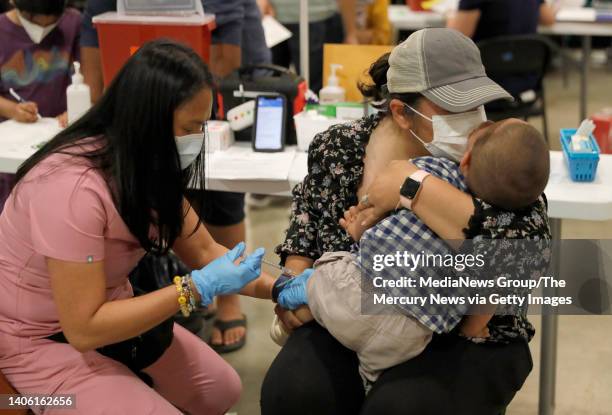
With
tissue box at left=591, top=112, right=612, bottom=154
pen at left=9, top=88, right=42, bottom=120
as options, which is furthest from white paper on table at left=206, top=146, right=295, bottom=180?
tissue box at left=591, top=112, right=612, bottom=154

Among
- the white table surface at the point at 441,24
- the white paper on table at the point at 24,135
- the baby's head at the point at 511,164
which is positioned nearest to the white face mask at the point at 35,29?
the white paper on table at the point at 24,135

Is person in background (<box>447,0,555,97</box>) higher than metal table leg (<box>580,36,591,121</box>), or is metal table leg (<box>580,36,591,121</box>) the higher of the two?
person in background (<box>447,0,555,97</box>)

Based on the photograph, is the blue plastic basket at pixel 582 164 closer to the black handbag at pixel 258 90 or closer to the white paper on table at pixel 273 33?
the black handbag at pixel 258 90

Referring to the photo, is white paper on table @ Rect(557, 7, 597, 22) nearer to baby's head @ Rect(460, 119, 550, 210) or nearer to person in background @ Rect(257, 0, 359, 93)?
person in background @ Rect(257, 0, 359, 93)

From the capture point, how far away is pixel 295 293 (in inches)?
68.8

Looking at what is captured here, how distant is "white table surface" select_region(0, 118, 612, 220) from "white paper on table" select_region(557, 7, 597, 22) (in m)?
2.19

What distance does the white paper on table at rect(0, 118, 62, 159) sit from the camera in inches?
95.0

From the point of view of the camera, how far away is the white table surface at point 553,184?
1991mm

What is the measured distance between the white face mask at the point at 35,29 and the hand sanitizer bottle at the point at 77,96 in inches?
14.8

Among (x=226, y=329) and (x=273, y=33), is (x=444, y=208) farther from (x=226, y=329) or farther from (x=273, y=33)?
(x=273, y=33)

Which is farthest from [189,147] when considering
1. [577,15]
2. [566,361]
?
[577,15]

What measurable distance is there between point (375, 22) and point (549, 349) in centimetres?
267

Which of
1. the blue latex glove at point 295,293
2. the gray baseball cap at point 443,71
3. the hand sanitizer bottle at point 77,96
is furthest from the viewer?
the hand sanitizer bottle at point 77,96

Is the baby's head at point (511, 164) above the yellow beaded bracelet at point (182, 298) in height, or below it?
above
